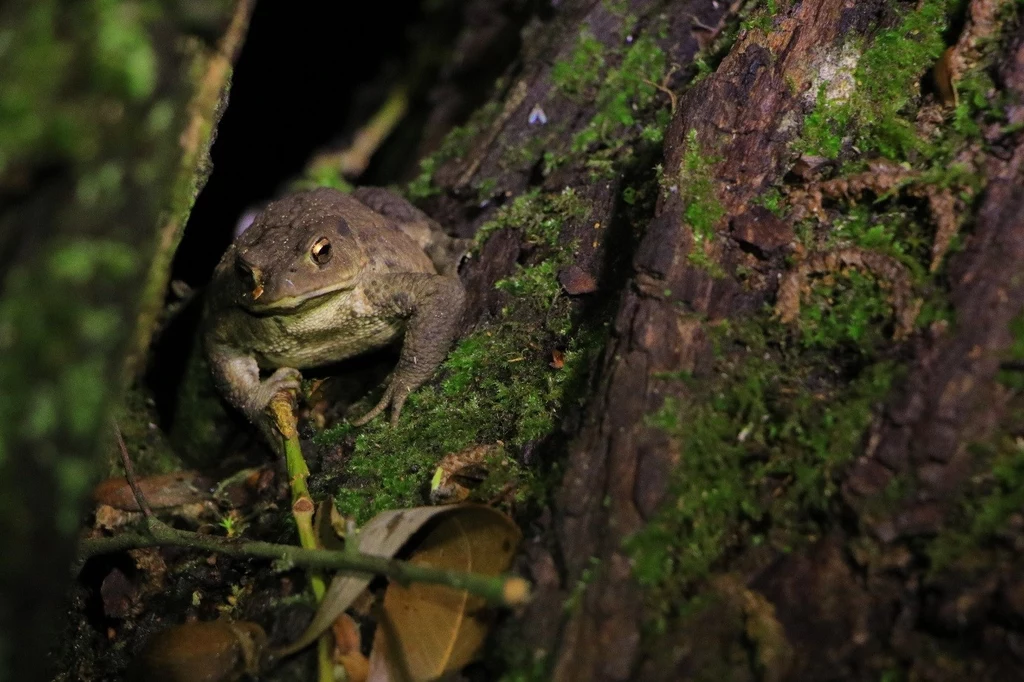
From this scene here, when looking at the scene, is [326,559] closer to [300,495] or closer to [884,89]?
[300,495]

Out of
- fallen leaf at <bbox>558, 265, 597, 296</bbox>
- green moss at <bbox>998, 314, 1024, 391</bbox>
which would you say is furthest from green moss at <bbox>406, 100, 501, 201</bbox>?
green moss at <bbox>998, 314, 1024, 391</bbox>

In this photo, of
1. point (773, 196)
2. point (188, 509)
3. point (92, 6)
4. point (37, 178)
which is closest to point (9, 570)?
point (37, 178)

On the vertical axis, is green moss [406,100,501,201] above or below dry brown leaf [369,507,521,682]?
above

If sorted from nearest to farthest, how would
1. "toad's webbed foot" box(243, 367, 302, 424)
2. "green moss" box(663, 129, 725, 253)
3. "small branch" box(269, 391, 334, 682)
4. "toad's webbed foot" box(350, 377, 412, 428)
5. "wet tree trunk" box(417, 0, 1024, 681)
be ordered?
"wet tree trunk" box(417, 0, 1024, 681) → "small branch" box(269, 391, 334, 682) → "green moss" box(663, 129, 725, 253) → "toad's webbed foot" box(350, 377, 412, 428) → "toad's webbed foot" box(243, 367, 302, 424)

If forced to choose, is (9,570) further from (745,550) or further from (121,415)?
(121,415)

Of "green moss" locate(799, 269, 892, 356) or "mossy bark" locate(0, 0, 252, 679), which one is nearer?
"mossy bark" locate(0, 0, 252, 679)

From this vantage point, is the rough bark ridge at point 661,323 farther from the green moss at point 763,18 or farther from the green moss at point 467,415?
the green moss at point 467,415

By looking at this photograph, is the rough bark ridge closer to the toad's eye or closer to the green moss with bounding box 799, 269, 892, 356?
the green moss with bounding box 799, 269, 892, 356

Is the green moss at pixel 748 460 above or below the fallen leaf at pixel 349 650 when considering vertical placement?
above

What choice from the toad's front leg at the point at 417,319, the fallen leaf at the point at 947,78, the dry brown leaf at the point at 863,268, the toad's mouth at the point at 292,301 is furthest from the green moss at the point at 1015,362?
the toad's mouth at the point at 292,301
